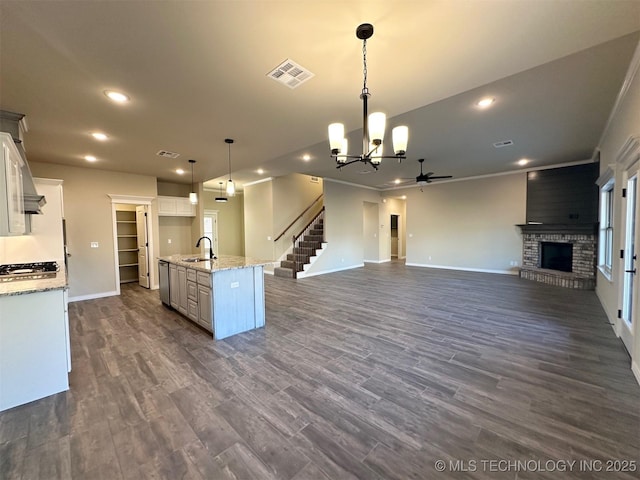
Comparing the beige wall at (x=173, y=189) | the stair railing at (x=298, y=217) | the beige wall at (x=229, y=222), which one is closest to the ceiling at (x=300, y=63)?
the beige wall at (x=173, y=189)

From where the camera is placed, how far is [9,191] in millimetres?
2332

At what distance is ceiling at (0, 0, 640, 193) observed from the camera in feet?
5.70

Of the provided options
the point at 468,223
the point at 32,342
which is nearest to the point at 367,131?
the point at 32,342

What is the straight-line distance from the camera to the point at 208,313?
3.60m

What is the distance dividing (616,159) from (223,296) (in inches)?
216

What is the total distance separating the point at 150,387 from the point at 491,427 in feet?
9.40

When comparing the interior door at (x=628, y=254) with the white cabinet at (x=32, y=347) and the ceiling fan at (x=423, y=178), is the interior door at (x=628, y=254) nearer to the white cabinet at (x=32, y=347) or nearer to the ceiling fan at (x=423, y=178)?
the ceiling fan at (x=423, y=178)

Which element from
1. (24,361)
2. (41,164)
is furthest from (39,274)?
(41,164)

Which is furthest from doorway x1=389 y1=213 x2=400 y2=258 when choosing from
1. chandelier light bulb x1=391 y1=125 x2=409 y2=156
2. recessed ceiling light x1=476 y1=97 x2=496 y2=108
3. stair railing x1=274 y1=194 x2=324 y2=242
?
chandelier light bulb x1=391 y1=125 x2=409 y2=156

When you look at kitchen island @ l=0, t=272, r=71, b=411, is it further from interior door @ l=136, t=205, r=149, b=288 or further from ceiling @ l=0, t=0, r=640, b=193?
interior door @ l=136, t=205, r=149, b=288

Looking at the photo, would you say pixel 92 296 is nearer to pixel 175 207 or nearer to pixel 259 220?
pixel 175 207

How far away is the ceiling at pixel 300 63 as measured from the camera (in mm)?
1738

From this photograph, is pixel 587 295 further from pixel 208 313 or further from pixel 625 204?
pixel 208 313

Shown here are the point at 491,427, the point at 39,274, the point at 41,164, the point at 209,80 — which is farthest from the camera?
the point at 41,164
